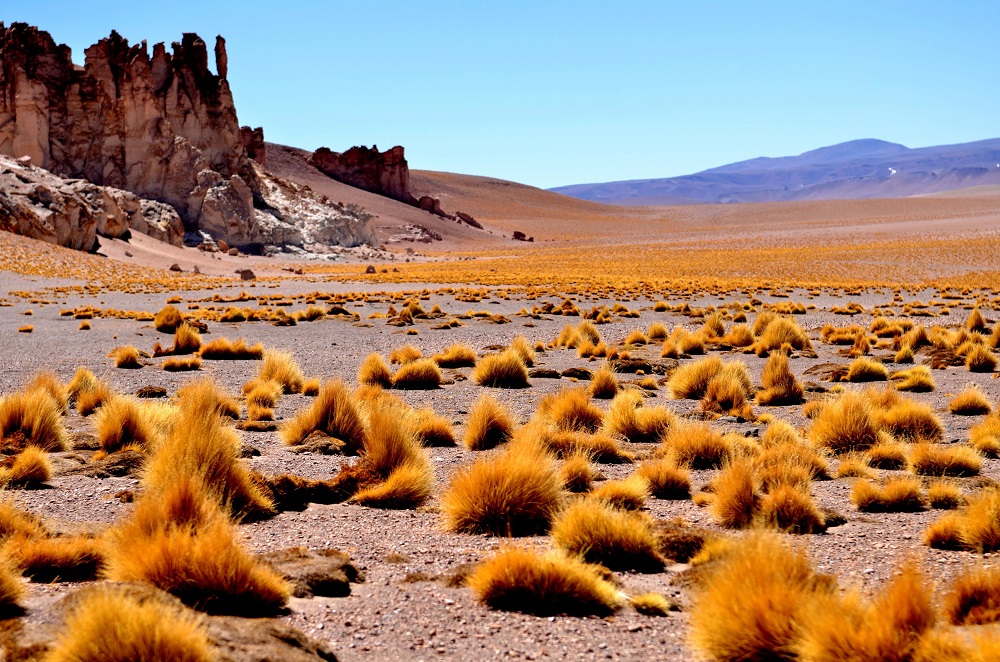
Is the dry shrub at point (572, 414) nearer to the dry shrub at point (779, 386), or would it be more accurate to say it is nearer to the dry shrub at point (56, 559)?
the dry shrub at point (779, 386)

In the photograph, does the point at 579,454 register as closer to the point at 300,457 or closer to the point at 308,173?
the point at 300,457

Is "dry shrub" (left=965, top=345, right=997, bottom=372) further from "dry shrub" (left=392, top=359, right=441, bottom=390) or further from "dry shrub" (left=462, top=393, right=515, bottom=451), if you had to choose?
"dry shrub" (left=462, top=393, right=515, bottom=451)

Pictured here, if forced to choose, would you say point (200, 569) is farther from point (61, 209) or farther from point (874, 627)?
point (61, 209)

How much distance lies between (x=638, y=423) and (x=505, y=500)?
12.6 ft

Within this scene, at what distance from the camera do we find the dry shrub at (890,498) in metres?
6.95

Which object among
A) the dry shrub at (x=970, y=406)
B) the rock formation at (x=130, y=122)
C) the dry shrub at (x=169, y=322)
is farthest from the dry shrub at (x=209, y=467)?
the rock formation at (x=130, y=122)

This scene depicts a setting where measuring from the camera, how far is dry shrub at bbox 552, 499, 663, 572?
5.57 metres

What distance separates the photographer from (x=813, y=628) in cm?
381

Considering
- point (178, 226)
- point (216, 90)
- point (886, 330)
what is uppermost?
point (216, 90)

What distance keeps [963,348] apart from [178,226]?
55.4m

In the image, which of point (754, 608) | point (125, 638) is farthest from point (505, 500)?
point (125, 638)

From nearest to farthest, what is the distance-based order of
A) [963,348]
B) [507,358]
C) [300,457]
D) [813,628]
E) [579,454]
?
[813,628] < [579,454] < [300,457] < [507,358] < [963,348]

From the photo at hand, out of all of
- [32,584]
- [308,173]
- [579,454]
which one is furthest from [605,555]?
[308,173]

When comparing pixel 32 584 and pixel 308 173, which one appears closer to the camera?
pixel 32 584
